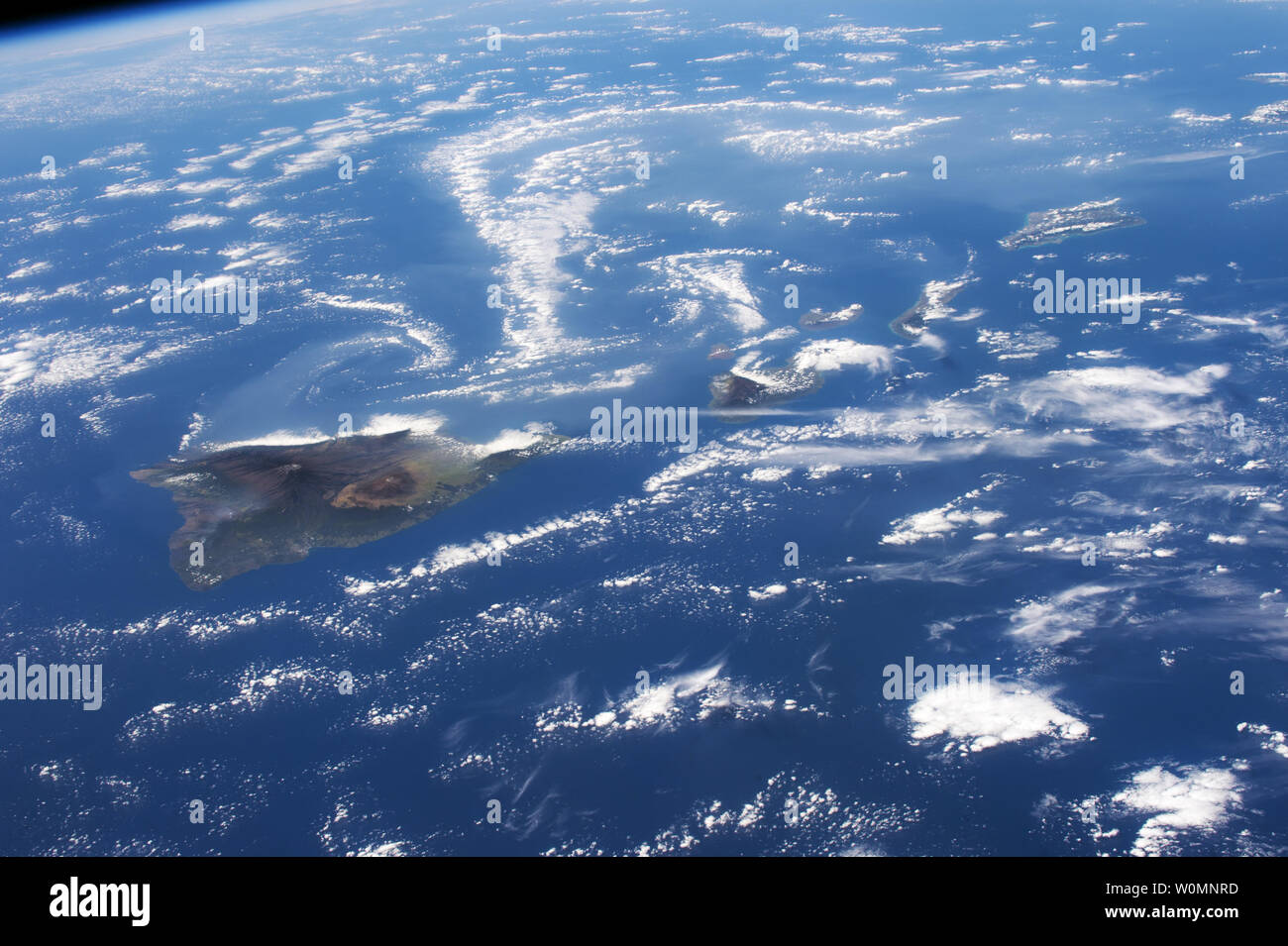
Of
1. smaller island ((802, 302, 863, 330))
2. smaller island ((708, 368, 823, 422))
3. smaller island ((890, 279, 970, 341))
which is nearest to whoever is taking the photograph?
smaller island ((708, 368, 823, 422))

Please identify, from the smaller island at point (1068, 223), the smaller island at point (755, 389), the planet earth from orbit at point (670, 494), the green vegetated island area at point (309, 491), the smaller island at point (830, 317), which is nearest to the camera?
the planet earth from orbit at point (670, 494)

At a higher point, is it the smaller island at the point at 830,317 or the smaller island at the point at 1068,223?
the smaller island at the point at 1068,223

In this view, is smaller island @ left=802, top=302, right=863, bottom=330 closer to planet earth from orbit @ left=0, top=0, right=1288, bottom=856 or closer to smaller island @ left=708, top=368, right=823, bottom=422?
planet earth from orbit @ left=0, top=0, right=1288, bottom=856

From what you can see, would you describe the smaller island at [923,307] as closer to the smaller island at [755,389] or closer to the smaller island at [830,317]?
the smaller island at [830,317]

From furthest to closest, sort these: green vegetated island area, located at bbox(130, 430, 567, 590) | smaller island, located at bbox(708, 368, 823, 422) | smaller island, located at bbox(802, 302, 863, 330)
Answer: smaller island, located at bbox(802, 302, 863, 330) → smaller island, located at bbox(708, 368, 823, 422) → green vegetated island area, located at bbox(130, 430, 567, 590)

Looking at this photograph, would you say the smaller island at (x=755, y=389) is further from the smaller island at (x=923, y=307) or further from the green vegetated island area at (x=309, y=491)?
the green vegetated island area at (x=309, y=491)

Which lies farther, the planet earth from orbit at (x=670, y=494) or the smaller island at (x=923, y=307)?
the smaller island at (x=923, y=307)

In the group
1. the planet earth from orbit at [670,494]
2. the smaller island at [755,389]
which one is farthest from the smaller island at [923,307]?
the smaller island at [755,389]

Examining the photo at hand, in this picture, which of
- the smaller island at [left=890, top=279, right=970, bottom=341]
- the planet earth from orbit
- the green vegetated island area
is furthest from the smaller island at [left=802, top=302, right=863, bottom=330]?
the green vegetated island area

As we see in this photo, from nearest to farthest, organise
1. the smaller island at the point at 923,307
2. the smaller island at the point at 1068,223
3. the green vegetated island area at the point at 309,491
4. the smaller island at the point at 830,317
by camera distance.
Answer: the green vegetated island area at the point at 309,491, the smaller island at the point at 923,307, the smaller island at the point at 830,317, the smaller island at the point at 1068,223

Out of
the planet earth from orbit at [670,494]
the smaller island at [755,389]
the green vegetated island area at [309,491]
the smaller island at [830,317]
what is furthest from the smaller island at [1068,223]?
the green vegetated island area at [309,491]
